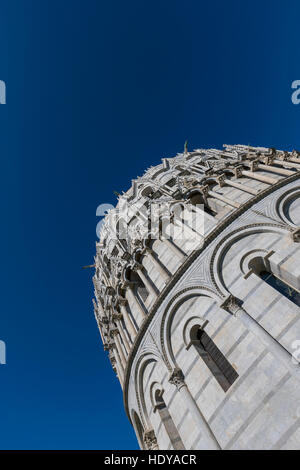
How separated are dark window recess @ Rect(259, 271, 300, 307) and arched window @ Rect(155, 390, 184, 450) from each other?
7.08 m

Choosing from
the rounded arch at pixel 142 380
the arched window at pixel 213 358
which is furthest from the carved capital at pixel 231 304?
the rounded arch at pixel 142 380

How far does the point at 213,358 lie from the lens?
36.5 feet

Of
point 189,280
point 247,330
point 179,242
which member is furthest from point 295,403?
point 179,242

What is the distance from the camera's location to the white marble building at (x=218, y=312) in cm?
870

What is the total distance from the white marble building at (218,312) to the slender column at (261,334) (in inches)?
1.3

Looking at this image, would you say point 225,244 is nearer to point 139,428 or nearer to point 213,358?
point 213,358

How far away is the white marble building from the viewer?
870cm

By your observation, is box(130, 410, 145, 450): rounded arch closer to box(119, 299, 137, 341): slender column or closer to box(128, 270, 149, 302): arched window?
box(119, 299, 137, 341): slender column

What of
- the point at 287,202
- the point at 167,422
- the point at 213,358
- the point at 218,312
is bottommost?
the point at 213,358

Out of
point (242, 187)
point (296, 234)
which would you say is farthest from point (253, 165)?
point (296, 234)

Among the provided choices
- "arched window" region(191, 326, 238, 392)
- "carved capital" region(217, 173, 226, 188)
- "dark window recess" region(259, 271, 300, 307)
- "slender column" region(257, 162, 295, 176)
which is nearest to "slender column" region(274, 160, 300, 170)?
"slender column" region(257, 162, 295, 176)

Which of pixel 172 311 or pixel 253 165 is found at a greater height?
pixel 253 165

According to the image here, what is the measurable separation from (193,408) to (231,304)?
13.2ft
